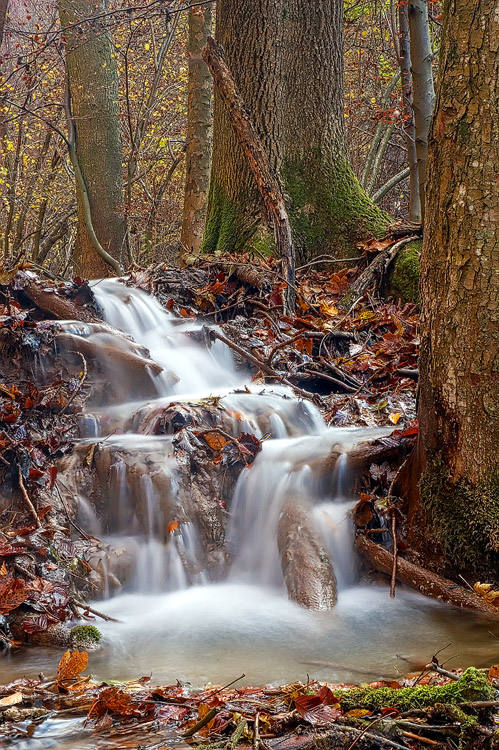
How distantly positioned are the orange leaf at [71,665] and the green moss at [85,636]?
0.25 meters

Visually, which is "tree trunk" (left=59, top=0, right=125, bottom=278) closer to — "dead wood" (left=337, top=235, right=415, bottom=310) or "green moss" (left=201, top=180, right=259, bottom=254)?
"green moss" (left=201, top=180, right=259, bottom=254)

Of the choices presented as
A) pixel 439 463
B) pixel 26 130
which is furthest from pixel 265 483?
pixel 26 130

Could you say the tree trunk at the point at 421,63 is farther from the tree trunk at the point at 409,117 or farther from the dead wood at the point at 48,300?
the dead wood at the point at 48,300

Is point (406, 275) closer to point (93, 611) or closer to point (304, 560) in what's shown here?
point (304, 560)

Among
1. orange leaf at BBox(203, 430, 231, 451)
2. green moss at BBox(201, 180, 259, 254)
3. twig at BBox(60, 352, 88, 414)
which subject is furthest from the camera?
green moss at BBox(201, 180, 259, 254)

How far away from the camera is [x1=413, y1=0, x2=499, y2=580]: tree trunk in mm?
3240

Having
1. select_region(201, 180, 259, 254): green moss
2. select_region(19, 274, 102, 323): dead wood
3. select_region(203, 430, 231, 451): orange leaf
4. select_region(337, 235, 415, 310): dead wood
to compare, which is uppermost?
select_region(201, 180, 259, 254): green moss

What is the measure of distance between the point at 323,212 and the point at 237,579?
5.37m

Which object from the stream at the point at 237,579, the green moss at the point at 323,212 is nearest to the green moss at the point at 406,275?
the green moss at the point at 323,212

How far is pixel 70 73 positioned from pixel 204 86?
2549 millimetres

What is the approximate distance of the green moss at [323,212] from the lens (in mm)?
8430

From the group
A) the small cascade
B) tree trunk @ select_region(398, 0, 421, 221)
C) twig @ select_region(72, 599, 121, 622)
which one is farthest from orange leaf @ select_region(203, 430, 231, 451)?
tree trunk @ select_region(398, 0, 421, 221)

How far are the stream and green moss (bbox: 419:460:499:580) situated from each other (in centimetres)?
28

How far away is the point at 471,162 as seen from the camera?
129 inches
